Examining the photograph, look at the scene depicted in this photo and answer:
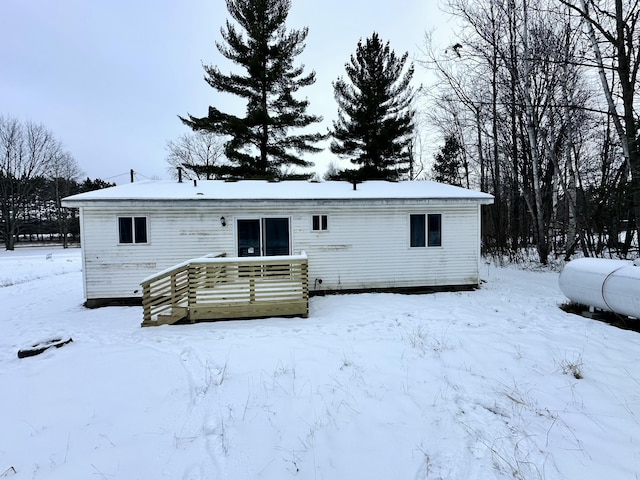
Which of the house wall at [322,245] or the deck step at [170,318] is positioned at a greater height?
the house wall at [322,245]

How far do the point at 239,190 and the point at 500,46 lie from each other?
44.4 feet

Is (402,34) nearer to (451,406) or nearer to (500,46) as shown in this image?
(500,46)

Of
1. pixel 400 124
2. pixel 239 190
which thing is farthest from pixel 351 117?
pixel 239 190

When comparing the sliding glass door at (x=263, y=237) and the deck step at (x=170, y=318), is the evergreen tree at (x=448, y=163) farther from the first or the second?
the deck step at (x=170, y=318)

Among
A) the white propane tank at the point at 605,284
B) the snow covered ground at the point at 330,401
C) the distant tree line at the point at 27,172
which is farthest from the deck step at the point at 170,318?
the distant tree line at the point at 27,172

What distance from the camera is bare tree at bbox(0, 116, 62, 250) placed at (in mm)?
29578

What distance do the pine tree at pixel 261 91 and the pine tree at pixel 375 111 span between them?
2802mm

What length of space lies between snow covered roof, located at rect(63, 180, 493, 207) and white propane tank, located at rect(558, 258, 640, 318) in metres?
3.27

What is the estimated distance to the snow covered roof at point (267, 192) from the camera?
7.65 meters

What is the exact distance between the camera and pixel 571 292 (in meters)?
6.10

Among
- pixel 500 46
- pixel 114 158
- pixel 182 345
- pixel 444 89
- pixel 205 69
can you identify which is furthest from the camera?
pixel 114 158

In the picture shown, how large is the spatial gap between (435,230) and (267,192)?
5243 millimetres

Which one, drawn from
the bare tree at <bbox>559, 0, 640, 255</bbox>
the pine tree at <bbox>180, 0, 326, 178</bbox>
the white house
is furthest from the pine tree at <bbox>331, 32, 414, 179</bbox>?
the white house

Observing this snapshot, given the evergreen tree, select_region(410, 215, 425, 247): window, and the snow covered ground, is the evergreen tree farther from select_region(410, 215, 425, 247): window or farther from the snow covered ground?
the snow covered ground
